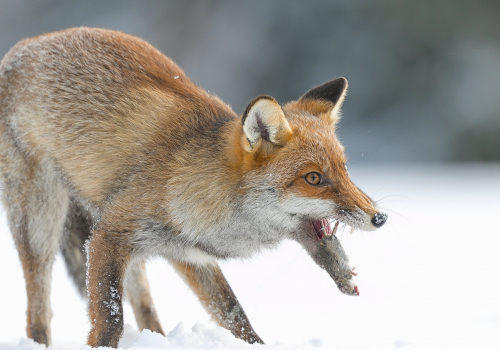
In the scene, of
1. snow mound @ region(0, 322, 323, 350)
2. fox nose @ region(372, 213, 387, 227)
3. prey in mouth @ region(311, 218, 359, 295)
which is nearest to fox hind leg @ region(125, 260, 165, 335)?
snow mound @ region(0, 322, 323, 350)

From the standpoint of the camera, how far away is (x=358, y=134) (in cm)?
1454

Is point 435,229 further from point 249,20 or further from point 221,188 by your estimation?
point 249,20

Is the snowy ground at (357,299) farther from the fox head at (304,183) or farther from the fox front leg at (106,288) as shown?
the fox head at (304,183)

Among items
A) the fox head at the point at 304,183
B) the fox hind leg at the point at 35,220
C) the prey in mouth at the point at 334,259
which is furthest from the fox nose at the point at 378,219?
the fox hind leg at the point at 35,220

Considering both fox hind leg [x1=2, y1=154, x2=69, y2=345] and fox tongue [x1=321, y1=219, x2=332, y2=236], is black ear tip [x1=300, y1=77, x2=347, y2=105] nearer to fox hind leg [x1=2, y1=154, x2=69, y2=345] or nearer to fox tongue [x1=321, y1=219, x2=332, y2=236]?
fox tongue [x1=321, y1=219, x2=332, y2=236]

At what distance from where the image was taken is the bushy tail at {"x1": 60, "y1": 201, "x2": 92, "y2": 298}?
14.5ft

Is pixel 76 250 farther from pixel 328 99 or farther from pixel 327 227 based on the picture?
pixel 328 99

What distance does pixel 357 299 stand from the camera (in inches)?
198

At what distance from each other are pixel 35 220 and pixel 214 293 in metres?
1.54

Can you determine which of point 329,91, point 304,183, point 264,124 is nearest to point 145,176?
point 264,124

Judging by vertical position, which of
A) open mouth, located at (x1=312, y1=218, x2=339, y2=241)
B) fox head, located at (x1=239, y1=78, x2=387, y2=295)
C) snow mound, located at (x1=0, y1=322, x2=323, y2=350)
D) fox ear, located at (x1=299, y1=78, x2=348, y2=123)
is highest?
fox ear, located at (x1=299, y1=78, x2=348, y2=123)

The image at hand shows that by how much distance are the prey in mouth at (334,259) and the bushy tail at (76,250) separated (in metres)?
2.23

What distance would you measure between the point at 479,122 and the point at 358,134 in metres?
3.59

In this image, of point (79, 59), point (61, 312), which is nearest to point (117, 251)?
point (79, 59)
